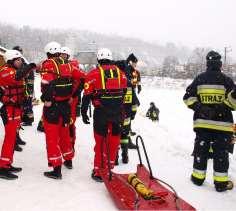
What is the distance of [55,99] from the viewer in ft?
21.9

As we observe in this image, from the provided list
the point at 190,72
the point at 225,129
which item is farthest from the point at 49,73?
the point at 190,72

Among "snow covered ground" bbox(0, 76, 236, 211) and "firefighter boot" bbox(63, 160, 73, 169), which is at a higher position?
"firefighter boot" bbox(63, 160, 73, 169)

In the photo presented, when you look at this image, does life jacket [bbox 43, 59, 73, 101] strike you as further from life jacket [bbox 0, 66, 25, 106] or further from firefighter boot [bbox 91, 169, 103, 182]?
firefighter boot [bbox 91, 169, 103, 182]

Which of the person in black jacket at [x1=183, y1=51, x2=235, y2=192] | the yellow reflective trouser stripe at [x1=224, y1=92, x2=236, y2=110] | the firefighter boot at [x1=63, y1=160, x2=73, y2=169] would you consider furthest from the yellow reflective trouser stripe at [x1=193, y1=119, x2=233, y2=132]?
the firefighter boot at [x1=63, y1=160, x2=73, y2=169]

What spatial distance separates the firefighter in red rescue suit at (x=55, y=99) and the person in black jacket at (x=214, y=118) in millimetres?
1995

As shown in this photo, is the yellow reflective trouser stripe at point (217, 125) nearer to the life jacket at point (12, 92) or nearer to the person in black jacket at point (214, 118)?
the person in black jacket at point (214, 118)

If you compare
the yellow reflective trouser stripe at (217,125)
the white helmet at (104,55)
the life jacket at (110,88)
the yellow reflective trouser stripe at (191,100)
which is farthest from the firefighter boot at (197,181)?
the white helmet at (104,55)

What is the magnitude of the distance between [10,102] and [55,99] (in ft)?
2.50

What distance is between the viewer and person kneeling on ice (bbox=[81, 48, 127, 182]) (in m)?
6.48

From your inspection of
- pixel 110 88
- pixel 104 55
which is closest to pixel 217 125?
pixel 110 88

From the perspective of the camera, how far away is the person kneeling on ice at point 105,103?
648 centimetres

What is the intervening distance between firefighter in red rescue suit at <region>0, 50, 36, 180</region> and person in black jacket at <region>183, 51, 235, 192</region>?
2.79 meters

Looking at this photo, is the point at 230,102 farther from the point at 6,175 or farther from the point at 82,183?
the point at 6,175

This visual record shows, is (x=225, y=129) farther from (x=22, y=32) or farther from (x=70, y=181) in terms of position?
(x=22, y=32)
